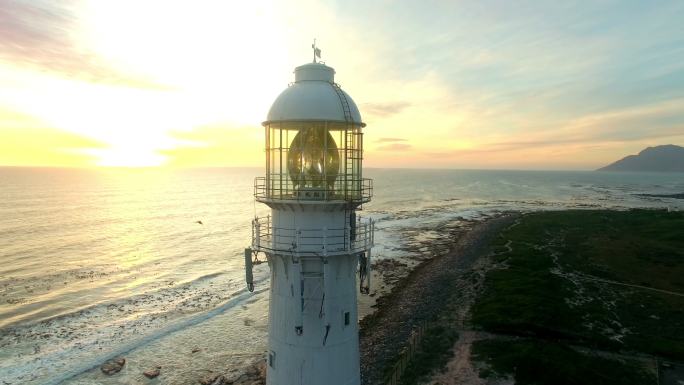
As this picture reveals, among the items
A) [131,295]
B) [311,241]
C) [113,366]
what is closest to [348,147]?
[311,241]

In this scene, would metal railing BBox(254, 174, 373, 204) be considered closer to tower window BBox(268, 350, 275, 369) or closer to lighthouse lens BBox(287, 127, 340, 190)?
lighthouse lens BBox(287, 127, 340, 190)

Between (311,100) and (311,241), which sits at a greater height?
(311,100)

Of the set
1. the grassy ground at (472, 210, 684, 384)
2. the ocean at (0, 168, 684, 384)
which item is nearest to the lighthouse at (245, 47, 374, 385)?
the ocean at (0, 168, 684, 384)

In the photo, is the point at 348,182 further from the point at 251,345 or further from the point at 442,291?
the point at 442,291

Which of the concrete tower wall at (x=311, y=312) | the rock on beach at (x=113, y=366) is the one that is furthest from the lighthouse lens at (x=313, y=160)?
the rock on beach at (x=113, y=366)

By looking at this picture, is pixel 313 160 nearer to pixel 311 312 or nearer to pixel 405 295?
pixel 311 312

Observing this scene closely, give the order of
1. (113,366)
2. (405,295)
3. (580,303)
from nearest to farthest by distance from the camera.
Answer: (113,366)
(580,303)
(405,295)
